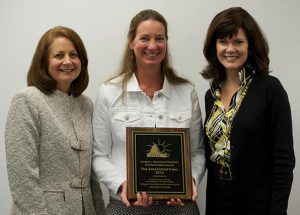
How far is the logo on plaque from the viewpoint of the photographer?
1.61 meters

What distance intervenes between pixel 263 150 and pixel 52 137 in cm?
97

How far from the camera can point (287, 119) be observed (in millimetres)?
1532

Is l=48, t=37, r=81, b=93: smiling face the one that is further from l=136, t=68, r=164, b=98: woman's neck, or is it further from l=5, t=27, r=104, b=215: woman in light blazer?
l=136, t=68, r=164, b=98: woman's neck

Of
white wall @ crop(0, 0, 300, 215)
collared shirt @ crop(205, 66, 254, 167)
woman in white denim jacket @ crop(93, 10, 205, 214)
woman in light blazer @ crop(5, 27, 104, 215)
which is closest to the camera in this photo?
woman in light blazer @ crop(5, 27, 104, 215)

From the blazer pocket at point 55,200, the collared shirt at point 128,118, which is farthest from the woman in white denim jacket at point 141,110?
the blazer pocket at point 55,200

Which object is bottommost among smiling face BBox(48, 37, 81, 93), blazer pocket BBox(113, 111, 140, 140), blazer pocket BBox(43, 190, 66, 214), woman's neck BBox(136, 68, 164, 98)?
blazer pocket BBox(43, 190, 66, 214)

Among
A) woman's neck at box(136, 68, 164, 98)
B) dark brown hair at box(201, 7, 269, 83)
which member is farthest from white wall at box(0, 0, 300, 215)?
dark brown hair at box(201, 7, 269, 83)

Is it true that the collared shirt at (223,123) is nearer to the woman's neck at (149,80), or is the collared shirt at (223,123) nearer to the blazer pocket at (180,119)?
the blazer pocket at (180,119)

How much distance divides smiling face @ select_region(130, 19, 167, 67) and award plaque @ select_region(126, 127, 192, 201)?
0.38 meters

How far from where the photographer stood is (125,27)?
2.27 m

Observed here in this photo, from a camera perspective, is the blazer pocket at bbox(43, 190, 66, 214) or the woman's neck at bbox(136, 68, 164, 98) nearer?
the blazer pocket at bbox(43, 190, 66, 214)

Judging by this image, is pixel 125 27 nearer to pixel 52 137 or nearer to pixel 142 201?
pixel 52 137

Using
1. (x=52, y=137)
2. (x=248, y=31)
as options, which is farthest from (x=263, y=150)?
(x=52, y=137)

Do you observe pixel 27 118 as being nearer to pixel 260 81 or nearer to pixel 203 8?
pixel 260 81
